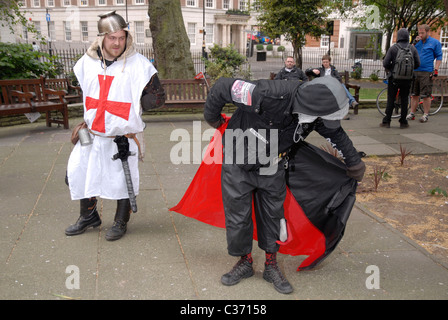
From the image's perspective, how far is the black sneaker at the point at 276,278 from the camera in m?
3.22

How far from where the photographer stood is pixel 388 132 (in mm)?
8695

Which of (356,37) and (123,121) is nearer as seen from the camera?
(123,121)

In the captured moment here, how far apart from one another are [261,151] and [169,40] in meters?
8.54

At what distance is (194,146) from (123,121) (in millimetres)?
3752

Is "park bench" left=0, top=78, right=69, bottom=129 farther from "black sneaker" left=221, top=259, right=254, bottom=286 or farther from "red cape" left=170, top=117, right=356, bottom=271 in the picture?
"black sneaker" left=221, top=259, right=254, bottom=286

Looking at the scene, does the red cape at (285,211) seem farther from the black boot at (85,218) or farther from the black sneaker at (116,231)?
the black boot at (85,218)

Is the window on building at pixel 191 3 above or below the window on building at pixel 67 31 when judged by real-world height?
above

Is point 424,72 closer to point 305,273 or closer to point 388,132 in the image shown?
point 388,132

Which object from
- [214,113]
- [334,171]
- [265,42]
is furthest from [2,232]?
[265,42]

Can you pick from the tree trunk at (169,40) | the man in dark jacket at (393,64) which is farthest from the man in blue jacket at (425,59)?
the tree trunk at (169,40)

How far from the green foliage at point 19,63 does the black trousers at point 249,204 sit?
7.48 meters

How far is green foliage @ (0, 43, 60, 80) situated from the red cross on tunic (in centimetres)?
616

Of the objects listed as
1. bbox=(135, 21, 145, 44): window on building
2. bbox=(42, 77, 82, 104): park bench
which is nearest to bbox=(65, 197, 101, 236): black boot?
bbox=(42, 77, 82, 104): park bench

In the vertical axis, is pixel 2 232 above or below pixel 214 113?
below
